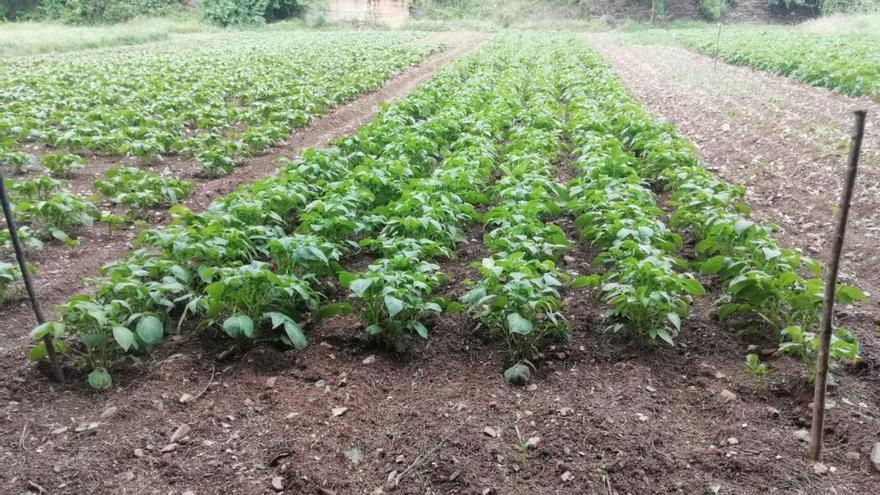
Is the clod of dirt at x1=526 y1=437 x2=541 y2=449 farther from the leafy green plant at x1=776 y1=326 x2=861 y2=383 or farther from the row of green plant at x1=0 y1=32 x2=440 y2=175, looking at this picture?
the row of green plant at x1=0 y1=32 x2=440 y2=175

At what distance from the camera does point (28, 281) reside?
384 centimetres

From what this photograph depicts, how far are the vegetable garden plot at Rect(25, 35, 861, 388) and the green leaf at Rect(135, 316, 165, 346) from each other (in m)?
0.01

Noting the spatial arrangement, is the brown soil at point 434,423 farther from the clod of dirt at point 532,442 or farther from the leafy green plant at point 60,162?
the leafy green plant at point 60,162

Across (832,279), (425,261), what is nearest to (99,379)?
(425,261)

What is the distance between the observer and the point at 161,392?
4.10 metres

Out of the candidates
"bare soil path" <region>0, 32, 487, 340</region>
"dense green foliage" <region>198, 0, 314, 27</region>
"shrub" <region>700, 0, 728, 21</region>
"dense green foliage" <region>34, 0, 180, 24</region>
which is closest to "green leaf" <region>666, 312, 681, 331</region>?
"bare soil path" <region>0, 32, 487, 340</region>

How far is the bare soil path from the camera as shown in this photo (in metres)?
5.55

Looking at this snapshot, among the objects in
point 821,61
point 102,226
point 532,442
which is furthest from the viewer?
point 821,61

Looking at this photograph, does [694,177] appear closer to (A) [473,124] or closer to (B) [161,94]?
(A) [473,124]

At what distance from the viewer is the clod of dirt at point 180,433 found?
3699mm

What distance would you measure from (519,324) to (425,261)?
4.60 ft

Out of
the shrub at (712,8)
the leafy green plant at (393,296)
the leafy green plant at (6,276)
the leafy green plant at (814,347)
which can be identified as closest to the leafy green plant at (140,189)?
the leafy green plant at (6,276)

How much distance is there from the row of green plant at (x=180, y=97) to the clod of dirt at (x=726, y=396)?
8058mm

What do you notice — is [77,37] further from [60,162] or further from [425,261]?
[425,261]
